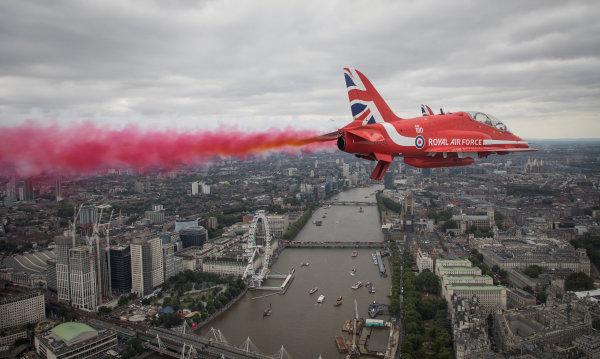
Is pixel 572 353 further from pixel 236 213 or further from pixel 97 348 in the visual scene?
pixel 236 213

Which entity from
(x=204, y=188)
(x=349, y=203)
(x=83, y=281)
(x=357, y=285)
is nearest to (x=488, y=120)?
(x=357, y=285)

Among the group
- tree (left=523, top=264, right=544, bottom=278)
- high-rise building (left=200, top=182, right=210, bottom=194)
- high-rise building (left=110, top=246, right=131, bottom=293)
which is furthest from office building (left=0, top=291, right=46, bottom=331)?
high-rise building (left=200, top=182, right=210, bottom=194)

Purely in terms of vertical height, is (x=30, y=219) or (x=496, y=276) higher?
(x=30, y=219)

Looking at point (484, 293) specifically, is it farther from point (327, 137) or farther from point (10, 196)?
point (10, 196)

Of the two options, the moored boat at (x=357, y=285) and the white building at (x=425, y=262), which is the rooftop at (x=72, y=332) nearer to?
the moored boat at (x=357, y=285)

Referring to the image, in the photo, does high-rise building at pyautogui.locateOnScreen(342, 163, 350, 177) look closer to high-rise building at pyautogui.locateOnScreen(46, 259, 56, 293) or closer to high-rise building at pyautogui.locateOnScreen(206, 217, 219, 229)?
high-rise building at pyautogui.locateOnScreen(206, 217, 219, 229)

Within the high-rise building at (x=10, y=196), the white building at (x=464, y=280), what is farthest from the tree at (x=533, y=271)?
the high-rise building at (x=10, y=196)

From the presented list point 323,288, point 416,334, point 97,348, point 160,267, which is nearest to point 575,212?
point 323,288
